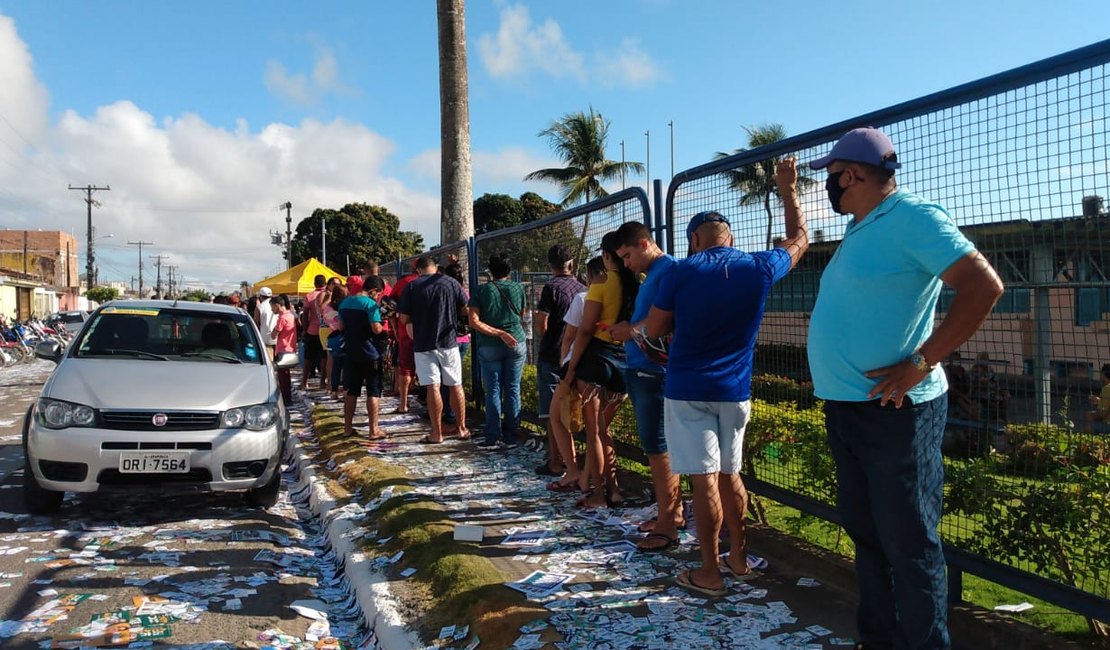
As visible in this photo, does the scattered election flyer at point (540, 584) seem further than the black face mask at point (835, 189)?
Yes

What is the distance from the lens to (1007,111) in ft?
10.3

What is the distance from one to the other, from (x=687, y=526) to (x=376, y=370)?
4272 millimetres

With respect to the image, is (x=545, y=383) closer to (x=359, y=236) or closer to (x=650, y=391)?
(x=650, y=391)

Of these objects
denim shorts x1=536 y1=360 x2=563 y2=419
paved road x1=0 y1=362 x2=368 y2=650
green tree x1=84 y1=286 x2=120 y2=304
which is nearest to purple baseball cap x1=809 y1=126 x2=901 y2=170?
paved road x1=0 y1=362 x2=368 y2=650

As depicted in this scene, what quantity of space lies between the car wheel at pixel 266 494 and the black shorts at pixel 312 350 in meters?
7.56

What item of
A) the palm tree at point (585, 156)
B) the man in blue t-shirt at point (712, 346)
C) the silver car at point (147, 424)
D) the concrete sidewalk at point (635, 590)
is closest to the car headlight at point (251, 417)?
the silver car at point (147, 424)

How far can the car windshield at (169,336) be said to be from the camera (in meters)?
6.52

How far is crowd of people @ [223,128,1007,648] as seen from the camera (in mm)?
2572

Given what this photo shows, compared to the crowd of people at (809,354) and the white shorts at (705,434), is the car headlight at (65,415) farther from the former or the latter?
the white shorts at (705,434)

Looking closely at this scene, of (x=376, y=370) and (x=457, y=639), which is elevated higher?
(x=376, y=370)

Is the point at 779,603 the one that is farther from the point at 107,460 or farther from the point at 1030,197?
the point at 107,460

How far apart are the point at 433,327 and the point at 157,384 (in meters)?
2.72

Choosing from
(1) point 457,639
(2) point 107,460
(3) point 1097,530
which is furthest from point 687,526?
(2) point 107,460

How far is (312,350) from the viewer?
13.8 m
